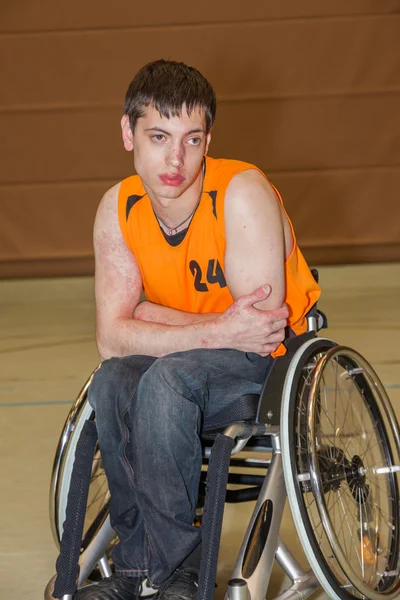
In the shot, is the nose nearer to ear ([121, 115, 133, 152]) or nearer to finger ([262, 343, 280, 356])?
ear ([121, 115, 133, 152])

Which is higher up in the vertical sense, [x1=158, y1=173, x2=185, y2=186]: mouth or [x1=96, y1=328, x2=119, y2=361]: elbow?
[x1=158, y1=173, x2=185, y2=186]: mouth

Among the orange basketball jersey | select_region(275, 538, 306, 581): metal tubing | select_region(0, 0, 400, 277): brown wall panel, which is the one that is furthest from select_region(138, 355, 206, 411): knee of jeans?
select_region(0, 0, 400, 277): brown wall panel

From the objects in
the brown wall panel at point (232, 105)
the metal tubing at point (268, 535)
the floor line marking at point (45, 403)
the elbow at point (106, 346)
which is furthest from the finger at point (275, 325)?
the brown wall panel at point (232, 105)

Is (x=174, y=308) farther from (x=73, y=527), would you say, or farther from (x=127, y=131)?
(x=73, y=527)

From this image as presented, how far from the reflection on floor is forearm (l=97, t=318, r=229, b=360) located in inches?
21.6

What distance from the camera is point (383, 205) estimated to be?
17.5ft

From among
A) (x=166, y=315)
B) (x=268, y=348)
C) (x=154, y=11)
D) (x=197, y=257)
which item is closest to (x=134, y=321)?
(x=166, y=315)

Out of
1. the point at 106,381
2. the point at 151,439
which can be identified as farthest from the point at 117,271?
the point at 151,439

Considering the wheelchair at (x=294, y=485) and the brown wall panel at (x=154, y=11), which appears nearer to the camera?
the wheelchair at (x=294, y=485)

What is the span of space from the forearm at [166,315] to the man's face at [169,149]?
24 centimetres

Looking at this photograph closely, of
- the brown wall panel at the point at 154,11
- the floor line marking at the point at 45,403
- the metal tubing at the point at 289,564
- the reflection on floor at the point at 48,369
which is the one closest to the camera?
the metal tubing at the point at 289,564

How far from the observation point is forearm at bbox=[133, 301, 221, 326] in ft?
6.23

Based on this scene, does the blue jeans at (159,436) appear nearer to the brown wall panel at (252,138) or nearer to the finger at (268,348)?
the finger at (268,348)

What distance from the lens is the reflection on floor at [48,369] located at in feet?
7.38
